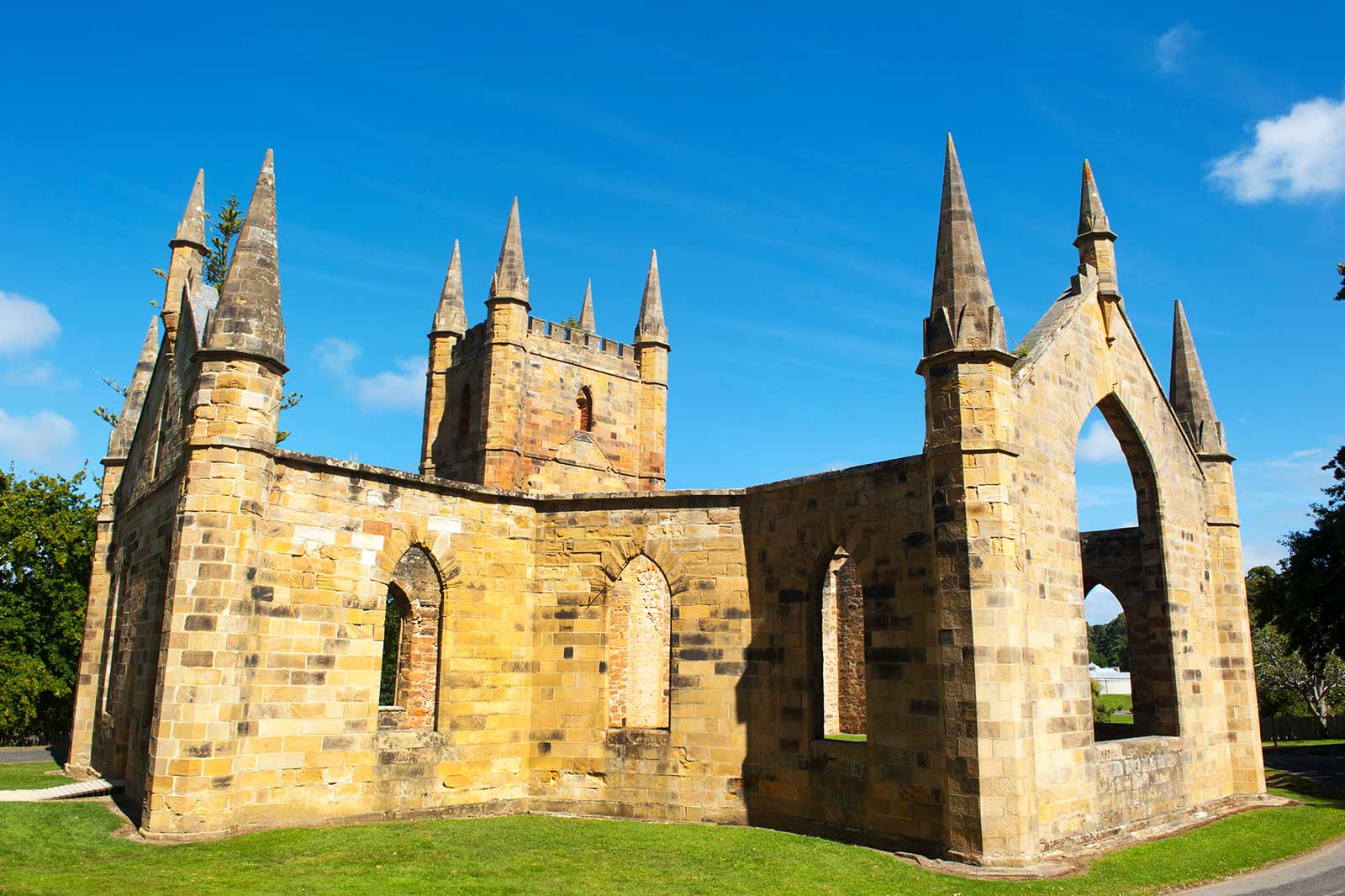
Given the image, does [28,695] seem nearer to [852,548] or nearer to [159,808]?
[159,808]

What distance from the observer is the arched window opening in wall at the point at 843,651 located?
85.0 ft

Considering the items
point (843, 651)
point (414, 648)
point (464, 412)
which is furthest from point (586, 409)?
point (414, 648)

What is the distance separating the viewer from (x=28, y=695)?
26.3 meters

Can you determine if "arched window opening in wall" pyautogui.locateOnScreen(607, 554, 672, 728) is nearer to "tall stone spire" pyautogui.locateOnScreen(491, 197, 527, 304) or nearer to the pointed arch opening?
the pointed arch opening

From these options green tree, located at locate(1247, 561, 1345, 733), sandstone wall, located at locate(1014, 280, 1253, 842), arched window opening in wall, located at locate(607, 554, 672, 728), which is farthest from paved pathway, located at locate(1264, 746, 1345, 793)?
arched window opening in wall, located at locate(607, 554, 672, 728)

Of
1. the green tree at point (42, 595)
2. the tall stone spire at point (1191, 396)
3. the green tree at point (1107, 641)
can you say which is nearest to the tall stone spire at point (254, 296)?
the tall stone spire at point (1191, 396)

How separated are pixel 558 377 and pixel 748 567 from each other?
16.4 meters

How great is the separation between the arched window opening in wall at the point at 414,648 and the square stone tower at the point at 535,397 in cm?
586

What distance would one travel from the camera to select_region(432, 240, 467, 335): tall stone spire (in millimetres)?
31672

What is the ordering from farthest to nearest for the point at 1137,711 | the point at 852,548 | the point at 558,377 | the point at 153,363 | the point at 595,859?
the point at 558,377 < the point at 153,363 < the point at 1137,711 < the point at 852,548 < the point at 595,859

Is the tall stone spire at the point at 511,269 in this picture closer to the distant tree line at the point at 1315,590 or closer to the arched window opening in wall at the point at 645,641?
the arched window opening in wall at the point at 645,641

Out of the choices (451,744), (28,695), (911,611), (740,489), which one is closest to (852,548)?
(911,611)

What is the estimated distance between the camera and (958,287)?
1223 centimetres

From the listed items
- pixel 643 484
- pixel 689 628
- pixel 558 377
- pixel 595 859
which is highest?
pixel 558 377
